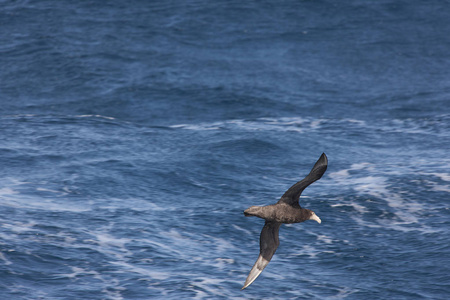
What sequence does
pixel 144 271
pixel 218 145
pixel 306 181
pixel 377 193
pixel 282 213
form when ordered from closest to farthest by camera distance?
pixel 306 181
pixel 282 213
pixel 144 271
pixel 377 193
pixel 218 145

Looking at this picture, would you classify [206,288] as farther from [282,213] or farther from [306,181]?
[306,181]

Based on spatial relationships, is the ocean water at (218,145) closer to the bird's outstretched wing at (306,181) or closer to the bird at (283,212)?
the bird at (283,212)

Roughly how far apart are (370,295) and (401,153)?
34.7 feet

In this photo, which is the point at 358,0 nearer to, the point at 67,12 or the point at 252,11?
the point at 252,11

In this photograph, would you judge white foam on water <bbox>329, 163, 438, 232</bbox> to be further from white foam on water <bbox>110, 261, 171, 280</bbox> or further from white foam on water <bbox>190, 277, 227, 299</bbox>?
white foam on water <bbox>110, 261, 171, 280</bbox>

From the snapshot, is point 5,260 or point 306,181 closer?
point 306,181

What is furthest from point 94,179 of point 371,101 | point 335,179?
point 371,101

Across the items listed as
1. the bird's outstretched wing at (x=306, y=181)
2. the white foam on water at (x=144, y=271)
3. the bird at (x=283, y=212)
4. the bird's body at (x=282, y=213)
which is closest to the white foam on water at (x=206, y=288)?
the white foam on water at (x=144, y=271)

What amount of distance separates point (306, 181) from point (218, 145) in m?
14.2

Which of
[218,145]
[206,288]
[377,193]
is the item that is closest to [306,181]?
[206,288]

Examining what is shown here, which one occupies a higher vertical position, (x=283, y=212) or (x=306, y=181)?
(x=306, y=181)

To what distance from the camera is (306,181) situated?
1089cm

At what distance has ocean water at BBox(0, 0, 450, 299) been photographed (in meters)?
16.2

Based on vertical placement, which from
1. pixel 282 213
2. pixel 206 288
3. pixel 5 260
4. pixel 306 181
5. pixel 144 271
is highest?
pixel 306 181
